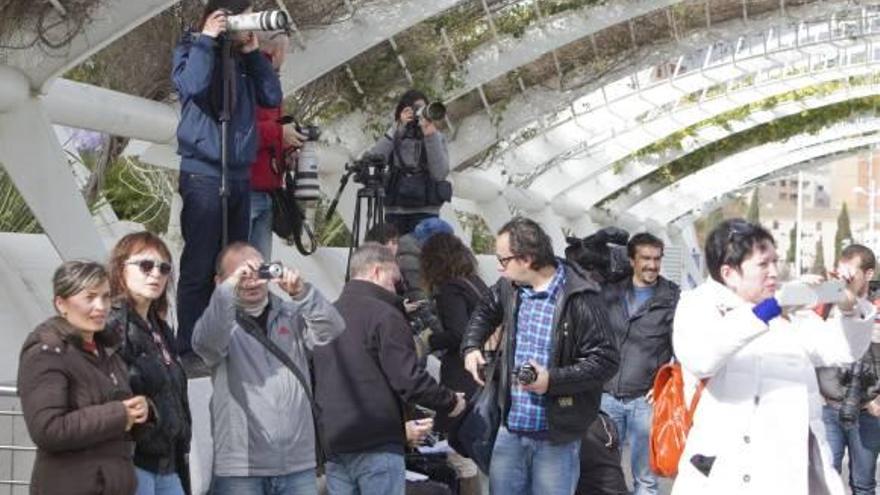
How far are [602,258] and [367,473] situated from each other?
11.7ft

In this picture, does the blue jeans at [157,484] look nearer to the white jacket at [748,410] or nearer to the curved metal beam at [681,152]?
the white jacket at [748,410]

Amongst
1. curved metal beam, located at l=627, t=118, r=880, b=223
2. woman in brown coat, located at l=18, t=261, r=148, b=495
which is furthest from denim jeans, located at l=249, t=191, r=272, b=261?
curved metal beam, located at l=627, t=118, r=880, b=223

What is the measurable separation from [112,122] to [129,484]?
6.69 meters

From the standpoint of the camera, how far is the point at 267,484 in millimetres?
6754

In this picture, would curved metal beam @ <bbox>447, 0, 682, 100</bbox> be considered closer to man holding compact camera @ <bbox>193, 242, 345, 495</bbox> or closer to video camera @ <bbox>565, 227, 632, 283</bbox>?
video camera @ <bbox>565, 227, 632, 283</bbox>

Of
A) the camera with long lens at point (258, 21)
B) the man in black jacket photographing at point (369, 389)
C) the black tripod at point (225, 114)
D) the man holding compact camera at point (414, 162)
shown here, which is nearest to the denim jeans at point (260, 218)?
the black tripod at point (225, 114)

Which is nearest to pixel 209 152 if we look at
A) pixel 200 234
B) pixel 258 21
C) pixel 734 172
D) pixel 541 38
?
pixel 200 234

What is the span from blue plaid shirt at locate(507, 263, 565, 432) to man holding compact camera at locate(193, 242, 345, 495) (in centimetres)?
112

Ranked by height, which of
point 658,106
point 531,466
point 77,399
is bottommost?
point 531,466

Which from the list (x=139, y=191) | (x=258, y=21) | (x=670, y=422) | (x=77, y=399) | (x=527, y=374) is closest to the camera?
(x=77, y=399)

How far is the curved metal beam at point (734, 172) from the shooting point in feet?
121

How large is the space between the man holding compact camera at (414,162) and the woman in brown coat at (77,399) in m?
5.16

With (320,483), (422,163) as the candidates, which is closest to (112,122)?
(422,163)

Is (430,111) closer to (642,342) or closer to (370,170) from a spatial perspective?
(370,170)
